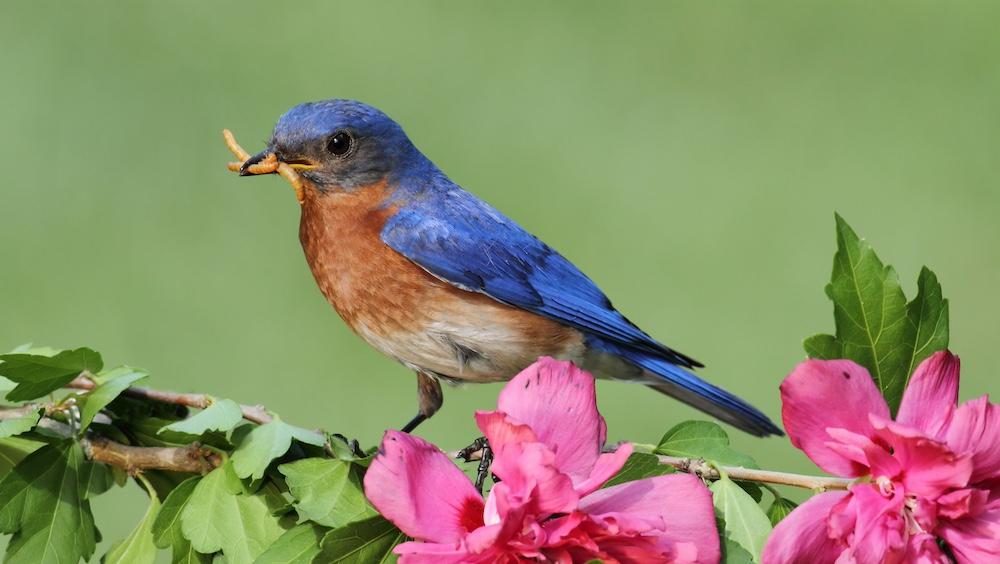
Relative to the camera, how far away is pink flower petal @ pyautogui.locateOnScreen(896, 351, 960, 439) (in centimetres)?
85

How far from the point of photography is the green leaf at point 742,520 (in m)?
0.91

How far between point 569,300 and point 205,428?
827 millimetres

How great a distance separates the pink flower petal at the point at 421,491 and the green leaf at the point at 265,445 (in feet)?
0.65

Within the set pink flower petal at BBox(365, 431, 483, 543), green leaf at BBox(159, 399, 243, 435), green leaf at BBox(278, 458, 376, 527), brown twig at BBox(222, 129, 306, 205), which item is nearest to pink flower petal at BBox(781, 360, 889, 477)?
pink flower petal at BBox(365, 431, 483, 543)

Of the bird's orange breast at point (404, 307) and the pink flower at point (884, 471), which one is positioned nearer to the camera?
the pink flower at point (884, 471)

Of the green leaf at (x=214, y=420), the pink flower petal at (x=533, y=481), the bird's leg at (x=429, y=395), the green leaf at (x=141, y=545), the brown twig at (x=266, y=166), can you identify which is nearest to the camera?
the pink flower petal at (x=533, y=481)

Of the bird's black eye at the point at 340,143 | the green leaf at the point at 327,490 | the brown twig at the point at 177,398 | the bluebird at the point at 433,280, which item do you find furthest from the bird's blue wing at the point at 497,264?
the green leaf at the point at 327,490

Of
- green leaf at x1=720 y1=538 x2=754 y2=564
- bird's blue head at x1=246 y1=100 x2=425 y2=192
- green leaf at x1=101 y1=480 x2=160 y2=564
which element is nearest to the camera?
green leaf at x1=720 y1=538 x2=754 y2=564

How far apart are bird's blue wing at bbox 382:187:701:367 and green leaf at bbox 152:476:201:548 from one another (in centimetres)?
63

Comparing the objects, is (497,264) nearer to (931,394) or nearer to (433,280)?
(433,280)

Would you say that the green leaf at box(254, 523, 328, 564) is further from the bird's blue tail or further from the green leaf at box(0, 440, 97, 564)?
the bird's blue tail

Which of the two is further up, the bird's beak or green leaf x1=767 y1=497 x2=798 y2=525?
the bird's beak

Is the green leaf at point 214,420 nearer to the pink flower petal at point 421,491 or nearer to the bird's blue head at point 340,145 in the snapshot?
the pink flower petal at point 421,491

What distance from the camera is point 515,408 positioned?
824 mm
